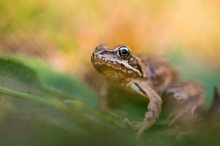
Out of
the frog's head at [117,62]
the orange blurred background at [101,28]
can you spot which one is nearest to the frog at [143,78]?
the frog's head at [117,62]

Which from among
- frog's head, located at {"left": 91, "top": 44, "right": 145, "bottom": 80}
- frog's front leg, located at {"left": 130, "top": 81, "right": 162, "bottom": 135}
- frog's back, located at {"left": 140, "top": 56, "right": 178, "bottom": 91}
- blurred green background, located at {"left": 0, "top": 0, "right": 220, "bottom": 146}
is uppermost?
blurred green background, located at {"left": 0, "top": 0, "right": 220, "bottom": 146}

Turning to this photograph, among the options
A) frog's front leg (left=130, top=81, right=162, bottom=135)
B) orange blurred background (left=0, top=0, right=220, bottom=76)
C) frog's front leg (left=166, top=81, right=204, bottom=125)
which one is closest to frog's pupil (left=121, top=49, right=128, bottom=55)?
frog's front leg (left=130, top=81, right=162, bottom=135)

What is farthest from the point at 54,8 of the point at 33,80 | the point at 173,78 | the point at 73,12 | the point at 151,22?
the point at 33,80

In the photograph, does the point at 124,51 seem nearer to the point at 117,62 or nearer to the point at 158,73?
the point at 117,62

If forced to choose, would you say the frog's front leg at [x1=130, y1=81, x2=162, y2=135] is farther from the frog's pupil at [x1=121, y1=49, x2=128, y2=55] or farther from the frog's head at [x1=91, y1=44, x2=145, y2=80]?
the frog's pupil at [x1=121, y1=49, x2=128, y2=55]

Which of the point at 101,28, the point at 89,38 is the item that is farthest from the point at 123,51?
the point at 101,28

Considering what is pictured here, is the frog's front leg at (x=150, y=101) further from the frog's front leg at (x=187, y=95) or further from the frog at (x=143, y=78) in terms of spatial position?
the frog's front leg at (x=187, y=95)

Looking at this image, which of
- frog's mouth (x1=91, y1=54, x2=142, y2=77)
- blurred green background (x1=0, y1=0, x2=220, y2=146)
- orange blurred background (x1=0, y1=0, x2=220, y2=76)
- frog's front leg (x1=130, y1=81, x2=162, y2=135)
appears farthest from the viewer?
orange blurred background (x1=0, y1=0, x2=220, y2=76)
